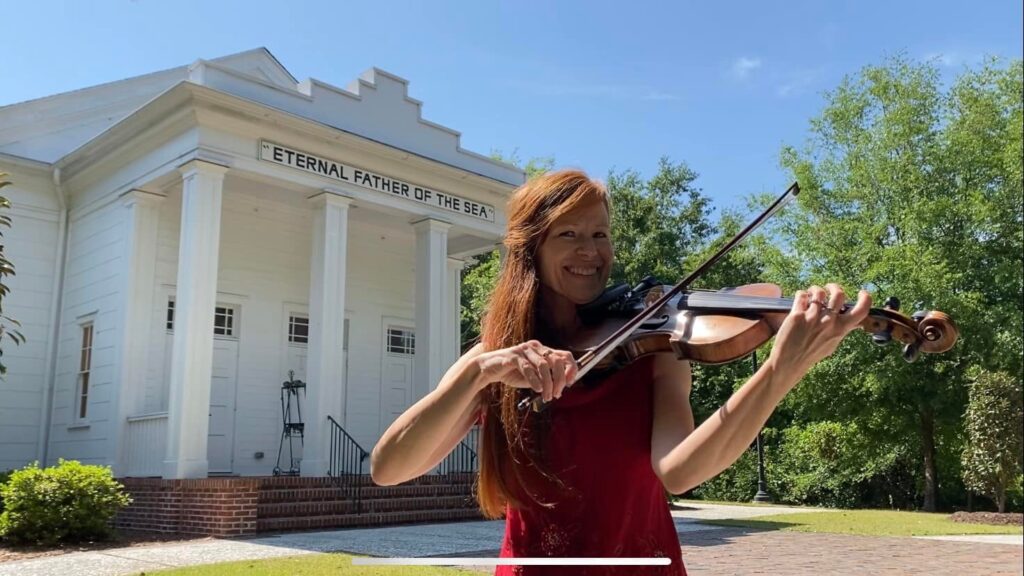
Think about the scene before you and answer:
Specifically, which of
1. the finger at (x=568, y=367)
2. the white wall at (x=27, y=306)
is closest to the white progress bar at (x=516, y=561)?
the finger at (x=568, y=367)

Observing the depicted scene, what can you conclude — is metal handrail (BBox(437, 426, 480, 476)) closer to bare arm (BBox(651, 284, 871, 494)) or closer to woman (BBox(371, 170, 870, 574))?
woman (BBox(371, 170, 870, 574))

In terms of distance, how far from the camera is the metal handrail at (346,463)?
10.6m

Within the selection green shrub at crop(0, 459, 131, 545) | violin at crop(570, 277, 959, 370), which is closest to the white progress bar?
violin at crop(570, 277, 959, 370)

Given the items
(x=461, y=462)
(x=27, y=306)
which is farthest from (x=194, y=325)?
(x=461, y=462)

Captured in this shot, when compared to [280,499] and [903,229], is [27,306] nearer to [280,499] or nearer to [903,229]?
[280,499]

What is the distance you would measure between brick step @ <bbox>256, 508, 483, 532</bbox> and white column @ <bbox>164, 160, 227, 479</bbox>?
1201mm

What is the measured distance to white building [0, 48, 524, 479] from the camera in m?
10.5

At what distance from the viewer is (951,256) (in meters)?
14.0

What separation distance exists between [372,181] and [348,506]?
475 centimetres

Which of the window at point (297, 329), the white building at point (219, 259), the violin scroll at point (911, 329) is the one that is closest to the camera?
the violin scroll at point (911, 329)

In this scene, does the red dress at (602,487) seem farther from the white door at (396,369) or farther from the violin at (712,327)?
the white door at (396,369)

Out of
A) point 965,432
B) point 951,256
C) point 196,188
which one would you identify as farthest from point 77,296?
point 965,432

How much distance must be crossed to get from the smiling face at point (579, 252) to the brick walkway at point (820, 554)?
5620mm

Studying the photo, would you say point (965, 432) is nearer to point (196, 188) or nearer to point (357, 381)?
point (357, 381)
